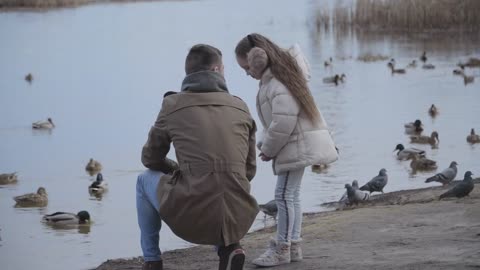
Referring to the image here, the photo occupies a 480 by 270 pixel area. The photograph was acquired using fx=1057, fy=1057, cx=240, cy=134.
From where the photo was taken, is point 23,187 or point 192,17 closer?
point 23,187

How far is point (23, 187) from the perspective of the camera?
15.1 metres

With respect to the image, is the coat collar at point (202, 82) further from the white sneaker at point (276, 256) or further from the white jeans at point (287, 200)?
the white sneaker at point (276, 256)

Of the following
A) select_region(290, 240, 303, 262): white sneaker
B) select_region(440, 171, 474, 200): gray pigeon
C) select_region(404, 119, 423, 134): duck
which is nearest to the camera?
select_region(290, 240, 303, 262): white sneaker

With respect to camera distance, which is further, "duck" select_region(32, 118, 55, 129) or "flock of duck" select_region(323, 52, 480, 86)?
"flock of duck" select_region(323, 52, 480, 86)

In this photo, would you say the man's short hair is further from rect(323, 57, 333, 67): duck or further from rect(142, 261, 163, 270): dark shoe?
rect(323, 57, 333, 67): duck

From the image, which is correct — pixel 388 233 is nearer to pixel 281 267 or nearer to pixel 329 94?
pixel 281 267

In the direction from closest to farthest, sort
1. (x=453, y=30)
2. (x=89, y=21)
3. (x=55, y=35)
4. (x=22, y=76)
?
(x=22, y=76), (x=453, y=30), (x=55, y=35), (x=89, y=21)

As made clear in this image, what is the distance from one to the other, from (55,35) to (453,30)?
1443cm

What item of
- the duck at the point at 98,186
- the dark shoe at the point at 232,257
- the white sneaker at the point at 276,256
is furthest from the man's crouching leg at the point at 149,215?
the duck at the point at 98,186

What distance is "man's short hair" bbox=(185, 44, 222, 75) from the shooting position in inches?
238

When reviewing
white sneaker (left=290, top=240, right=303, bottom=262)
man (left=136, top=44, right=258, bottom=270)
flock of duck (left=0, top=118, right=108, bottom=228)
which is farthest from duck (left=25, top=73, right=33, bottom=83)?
man (left=136, top=44, right=258, bottom=270)

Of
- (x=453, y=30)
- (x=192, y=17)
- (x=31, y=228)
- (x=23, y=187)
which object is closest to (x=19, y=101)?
(x=23, y=187)

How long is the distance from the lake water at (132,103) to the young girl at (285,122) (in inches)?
145

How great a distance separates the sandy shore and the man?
112 centimetres
